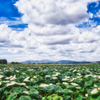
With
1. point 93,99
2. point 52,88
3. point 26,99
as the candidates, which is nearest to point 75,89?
point 52,88

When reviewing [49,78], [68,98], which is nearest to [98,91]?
[68,98]

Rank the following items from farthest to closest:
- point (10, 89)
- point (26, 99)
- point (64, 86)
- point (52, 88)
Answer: point (64, 86), point (10, 89), point (52, 88), point (26, 99)

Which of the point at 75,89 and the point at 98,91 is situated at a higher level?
the point at 98,91

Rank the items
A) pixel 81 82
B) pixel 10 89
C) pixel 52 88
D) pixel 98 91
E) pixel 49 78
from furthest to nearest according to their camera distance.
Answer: pixel 49 78 → pixel 81 82 → pixel 10 89 → pixel 52 88 → pixel 98 91

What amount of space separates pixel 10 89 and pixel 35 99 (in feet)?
4.04

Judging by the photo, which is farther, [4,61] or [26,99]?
[4,61]

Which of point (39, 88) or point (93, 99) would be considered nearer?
point (93, 99)

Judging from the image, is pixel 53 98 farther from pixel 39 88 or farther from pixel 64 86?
pixel 64 86

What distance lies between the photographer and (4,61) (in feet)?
204

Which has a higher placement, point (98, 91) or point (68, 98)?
point (98, 91)

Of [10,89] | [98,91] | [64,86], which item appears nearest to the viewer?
[98,91]

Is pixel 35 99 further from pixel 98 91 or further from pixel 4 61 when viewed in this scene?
pixel 4 61

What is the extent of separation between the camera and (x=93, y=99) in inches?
102

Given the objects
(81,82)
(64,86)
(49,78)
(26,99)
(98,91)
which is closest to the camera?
(98,91)
